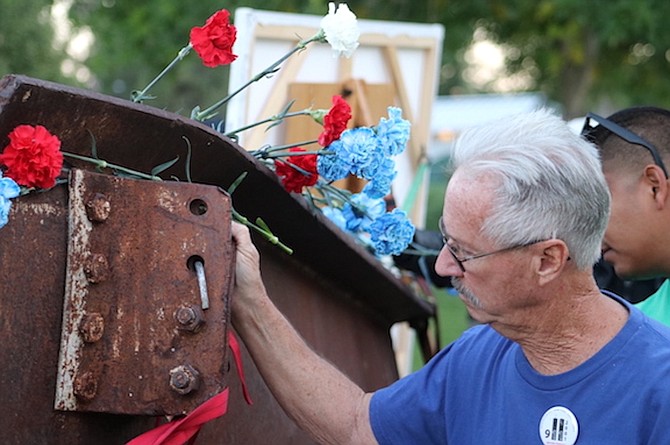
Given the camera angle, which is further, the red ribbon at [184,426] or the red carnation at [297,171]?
the red carnation at [297,171]

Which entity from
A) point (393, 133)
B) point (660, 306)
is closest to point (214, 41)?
point (393, 133)

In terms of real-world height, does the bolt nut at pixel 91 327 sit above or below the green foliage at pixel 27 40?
above

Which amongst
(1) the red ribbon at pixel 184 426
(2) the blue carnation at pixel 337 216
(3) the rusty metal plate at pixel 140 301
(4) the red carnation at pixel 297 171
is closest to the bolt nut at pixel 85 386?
(3) the rusty metal plate at pixel 140 301

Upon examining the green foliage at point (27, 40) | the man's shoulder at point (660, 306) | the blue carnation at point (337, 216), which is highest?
the blue carnation at point (337, 216)

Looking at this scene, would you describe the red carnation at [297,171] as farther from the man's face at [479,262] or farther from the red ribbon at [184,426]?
the red ribbon at [184,426]

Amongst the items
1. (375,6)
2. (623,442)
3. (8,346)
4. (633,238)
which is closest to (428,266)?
(633,238)

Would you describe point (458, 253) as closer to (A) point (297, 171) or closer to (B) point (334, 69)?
(A) point (297, 171)

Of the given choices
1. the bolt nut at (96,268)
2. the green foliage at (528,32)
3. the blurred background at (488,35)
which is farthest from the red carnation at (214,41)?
the green foliage at (528,32)

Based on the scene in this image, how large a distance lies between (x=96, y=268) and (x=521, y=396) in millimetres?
868

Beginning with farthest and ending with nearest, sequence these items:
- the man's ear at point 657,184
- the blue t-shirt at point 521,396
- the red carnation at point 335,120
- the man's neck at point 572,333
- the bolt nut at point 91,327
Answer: the man's ear at point 657,184 < the red carnation at point 335,120 < the man's neck at point 572,333 < the blue t-shirt at point 521,396 < the bolt nut at point 91,327

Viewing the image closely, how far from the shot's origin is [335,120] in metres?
2.34

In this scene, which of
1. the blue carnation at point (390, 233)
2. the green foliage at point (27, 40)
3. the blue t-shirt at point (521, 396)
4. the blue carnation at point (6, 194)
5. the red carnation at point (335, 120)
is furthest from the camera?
the green foliage at point (27, 40)

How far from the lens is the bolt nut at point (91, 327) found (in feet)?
6.15

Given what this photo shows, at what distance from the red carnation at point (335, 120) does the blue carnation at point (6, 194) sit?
78cm
